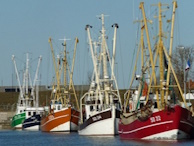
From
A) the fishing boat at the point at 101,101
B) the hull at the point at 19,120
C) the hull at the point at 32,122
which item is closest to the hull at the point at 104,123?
the fishing boat at the point at 101,101

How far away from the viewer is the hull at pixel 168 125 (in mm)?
74938

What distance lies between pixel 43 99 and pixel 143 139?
4478 inches

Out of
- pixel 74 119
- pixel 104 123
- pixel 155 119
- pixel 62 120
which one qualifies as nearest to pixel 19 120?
pixel 62 120

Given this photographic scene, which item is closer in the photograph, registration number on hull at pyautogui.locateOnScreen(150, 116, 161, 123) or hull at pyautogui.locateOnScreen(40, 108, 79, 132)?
registration number on hull at pyautogui.locateOnScreen(150, 116, 161, 123)

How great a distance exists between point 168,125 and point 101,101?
2104 centimetres

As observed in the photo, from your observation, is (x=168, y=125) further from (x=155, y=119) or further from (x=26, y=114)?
(x=26, y=114)

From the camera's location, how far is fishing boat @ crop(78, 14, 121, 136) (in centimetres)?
9288

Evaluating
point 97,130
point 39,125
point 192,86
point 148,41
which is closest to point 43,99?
point 192,86

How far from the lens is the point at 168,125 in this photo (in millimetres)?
75562

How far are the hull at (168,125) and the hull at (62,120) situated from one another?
32783 mm

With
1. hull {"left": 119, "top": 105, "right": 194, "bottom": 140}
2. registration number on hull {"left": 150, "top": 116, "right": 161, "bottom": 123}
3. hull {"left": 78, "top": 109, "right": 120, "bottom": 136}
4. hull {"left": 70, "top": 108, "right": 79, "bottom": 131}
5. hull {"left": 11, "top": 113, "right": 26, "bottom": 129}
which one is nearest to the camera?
hull {"left": 119, "top": 105, "right": 194, "bottom": 140}

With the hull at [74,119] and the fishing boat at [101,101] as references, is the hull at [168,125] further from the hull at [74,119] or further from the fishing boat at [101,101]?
the hull at [74,119]

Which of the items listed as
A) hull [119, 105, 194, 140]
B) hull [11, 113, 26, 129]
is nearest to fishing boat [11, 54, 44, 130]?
hull [11, 113, 26, 129]

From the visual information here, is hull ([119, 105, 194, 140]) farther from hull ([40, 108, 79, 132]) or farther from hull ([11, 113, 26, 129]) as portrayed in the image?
hull ([11, 113, 26, 129])
